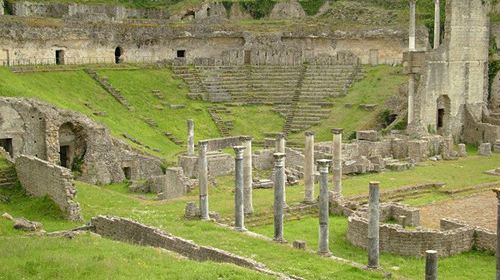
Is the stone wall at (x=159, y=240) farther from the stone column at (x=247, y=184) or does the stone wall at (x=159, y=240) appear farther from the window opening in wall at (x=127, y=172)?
the window opening in wall at (x=127, y=172)

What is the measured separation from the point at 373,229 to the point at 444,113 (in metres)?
30.0

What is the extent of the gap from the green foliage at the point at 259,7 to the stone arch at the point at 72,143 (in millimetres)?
38683

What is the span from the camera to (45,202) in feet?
95.3

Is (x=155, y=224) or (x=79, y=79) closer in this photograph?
(x=155, y=224)

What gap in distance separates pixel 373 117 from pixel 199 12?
28.9 m

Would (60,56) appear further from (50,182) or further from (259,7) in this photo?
(50,182)

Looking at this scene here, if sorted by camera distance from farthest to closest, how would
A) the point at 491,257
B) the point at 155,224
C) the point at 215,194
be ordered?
1. the point at 215,194
2. the point at 155,224
3. the point at 491,257

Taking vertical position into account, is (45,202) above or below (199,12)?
below

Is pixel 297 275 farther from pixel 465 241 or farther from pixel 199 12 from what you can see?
pixel 199 12

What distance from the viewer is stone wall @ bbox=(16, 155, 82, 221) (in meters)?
27.7

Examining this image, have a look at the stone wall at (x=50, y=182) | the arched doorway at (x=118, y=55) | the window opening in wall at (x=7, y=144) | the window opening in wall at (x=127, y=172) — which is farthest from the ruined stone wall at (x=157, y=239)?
the arched doorway at (x=118, y=55)

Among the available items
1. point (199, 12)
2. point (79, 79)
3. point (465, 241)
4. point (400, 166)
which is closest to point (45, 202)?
point (465, 241)

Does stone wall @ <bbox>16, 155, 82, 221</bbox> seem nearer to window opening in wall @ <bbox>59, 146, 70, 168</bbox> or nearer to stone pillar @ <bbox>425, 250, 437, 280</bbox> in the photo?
window opening in wall @ <bbox>59, 146, 70, 168</bbox>

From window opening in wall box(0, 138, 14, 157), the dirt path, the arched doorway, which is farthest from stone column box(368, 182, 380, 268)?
the arched doorway
